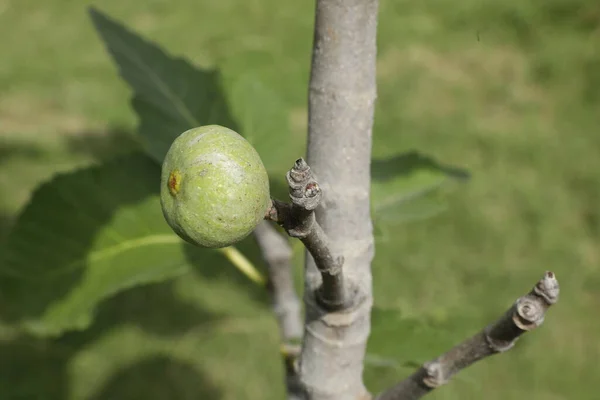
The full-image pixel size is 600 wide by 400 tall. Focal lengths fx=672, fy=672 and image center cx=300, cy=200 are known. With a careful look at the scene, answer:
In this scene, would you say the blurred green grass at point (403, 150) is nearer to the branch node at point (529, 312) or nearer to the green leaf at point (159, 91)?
the green leaf at point (159, 91)

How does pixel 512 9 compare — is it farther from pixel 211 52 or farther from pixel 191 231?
pixel 191 231

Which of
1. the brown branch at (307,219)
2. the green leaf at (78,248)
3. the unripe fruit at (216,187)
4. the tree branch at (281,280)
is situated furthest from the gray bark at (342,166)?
the green leaf at (78,248)

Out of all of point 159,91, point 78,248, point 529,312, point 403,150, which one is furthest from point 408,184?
point 403,150

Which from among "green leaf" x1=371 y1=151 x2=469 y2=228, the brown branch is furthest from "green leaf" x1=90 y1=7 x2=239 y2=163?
the brown branch

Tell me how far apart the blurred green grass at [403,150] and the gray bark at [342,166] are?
855mm

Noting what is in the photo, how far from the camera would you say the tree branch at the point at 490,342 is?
25.2 inches

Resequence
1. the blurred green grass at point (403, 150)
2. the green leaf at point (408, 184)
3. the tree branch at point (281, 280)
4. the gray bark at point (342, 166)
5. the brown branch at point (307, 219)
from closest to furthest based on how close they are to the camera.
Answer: the brown branch at point (307, 219) → the gray bark at point (342, 166) → the tree branch at point (281, 280) → the green leaf at point (408, 184) → the blurred green grass at point (403, 150)

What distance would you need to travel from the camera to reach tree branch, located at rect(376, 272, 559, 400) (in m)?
0.64

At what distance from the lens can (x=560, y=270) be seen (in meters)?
3.27

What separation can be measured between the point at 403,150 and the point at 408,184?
2101 mm

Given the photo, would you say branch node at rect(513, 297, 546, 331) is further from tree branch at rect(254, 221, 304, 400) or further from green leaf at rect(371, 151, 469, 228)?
green leaf at rect(371, 151, 469, 228)

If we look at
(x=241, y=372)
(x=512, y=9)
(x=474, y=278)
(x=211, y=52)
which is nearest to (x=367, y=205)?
(x=241, y=372)

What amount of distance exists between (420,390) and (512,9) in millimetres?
4391

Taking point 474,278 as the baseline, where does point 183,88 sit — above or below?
above
